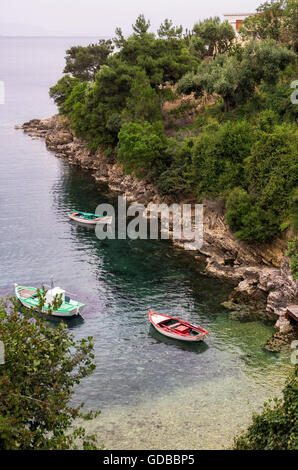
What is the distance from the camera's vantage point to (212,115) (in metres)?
73.8

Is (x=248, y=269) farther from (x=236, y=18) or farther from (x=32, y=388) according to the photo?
(x=236, y=18)

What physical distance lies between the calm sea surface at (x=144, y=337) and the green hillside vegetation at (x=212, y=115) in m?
9.18

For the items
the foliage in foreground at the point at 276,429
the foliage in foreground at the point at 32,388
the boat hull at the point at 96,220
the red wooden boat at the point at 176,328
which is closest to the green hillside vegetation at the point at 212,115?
the boat hull at the point at 96,220

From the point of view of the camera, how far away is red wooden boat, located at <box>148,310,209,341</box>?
4097 centimetres

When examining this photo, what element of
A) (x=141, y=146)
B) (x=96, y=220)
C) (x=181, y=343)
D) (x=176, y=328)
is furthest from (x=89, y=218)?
(x=181, y=343)

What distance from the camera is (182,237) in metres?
61.2

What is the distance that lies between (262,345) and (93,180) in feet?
181

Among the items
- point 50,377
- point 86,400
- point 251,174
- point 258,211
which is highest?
point 251,174

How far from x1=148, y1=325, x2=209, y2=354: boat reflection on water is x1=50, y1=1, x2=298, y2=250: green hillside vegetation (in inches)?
558

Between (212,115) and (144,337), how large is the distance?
42.1m

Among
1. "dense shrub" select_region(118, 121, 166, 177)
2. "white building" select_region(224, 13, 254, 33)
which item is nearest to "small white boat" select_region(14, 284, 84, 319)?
"dense shrub" select_region(118, 121, 166, 177)

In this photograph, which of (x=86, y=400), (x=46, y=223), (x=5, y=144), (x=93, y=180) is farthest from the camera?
(x=5, y=144)
